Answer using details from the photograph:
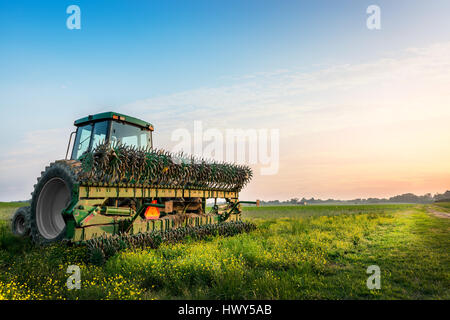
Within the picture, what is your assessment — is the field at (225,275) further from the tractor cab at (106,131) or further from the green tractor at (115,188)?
the tractor cab at (106,131)

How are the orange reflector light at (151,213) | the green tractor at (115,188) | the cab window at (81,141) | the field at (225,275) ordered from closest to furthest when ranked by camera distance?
the field at (225,275) → the green tractor at (115,188) → the orange reflector light at (151,213) → the cab window at (81,141)

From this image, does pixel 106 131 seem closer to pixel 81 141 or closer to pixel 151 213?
pixel 81 141

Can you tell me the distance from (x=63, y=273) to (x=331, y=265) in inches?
219

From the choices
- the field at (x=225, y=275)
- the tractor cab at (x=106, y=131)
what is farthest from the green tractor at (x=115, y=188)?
the field at (x=225, y=275)

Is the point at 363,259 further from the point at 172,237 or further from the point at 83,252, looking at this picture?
the point at 83,252

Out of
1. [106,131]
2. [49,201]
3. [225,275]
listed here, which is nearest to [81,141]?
[106,131]

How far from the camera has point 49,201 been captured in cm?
760

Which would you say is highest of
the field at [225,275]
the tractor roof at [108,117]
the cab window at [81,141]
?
the tractor roof at [108,117]

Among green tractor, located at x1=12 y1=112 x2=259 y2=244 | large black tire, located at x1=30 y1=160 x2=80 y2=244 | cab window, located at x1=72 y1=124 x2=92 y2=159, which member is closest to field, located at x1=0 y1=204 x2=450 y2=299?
large black tire, located at x1=30 y1=160 x2=80 y2=244

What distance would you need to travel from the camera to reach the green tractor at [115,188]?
6.38 m

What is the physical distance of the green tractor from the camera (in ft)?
20.9

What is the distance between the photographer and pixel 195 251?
21.5 feet

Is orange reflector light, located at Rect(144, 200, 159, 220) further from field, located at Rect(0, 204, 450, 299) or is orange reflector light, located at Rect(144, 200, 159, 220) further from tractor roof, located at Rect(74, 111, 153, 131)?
tractor roof, located at Rect(74, 111, 153, 131)
